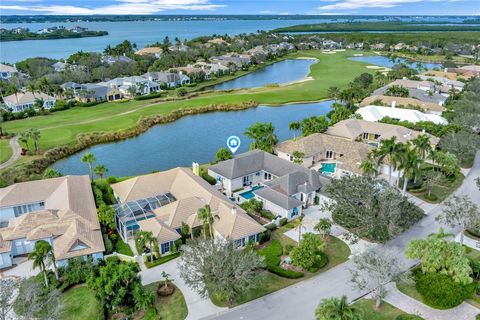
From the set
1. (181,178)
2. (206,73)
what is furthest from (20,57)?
(181,178)

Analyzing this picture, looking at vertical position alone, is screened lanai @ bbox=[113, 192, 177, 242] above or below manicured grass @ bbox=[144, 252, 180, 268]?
above

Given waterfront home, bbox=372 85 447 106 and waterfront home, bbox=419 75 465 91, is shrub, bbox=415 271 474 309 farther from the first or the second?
waterfront home, bbox=419 75 465 91

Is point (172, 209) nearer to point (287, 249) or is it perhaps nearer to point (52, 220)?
point (52, 220)

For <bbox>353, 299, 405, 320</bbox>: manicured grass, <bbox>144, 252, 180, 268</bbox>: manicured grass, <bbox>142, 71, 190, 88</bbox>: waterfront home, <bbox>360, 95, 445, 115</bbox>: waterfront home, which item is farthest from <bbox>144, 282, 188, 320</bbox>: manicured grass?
<bbox>142, 71, 190, 88</bbox>: waterfront home

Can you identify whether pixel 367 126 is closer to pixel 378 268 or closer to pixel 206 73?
pixel 378 268

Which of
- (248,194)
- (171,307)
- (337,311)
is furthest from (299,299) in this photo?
(248,194)

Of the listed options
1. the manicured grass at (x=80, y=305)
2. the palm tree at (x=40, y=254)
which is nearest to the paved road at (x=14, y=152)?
the palm tree at (x=40, y=254)

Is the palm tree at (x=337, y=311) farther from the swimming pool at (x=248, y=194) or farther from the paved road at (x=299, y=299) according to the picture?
the swimming pool at (x=248, y=194)
